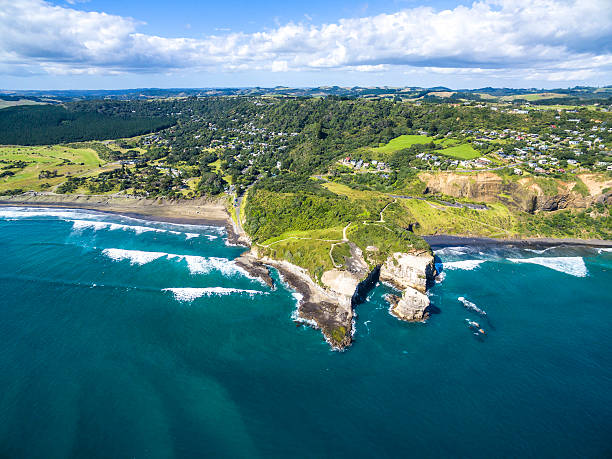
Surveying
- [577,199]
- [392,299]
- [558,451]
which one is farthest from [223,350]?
[577,199]

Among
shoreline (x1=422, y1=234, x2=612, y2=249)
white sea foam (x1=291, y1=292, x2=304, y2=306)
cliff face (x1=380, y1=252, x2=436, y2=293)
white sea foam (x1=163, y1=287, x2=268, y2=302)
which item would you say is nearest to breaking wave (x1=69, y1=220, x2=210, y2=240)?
white sea foam (x1=163, y1=287, x2=268, y2=302)

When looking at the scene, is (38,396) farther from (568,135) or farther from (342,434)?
(568,135)

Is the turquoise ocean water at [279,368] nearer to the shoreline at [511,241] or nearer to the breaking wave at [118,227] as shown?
the shoreline at [511,241]

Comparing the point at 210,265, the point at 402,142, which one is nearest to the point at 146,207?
the point at 210,265

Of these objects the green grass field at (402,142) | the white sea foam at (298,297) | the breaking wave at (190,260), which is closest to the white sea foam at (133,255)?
the breaking wave at (190,260)

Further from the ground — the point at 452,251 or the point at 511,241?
the point at 452,251

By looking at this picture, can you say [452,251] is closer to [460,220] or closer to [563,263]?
[460,220]
